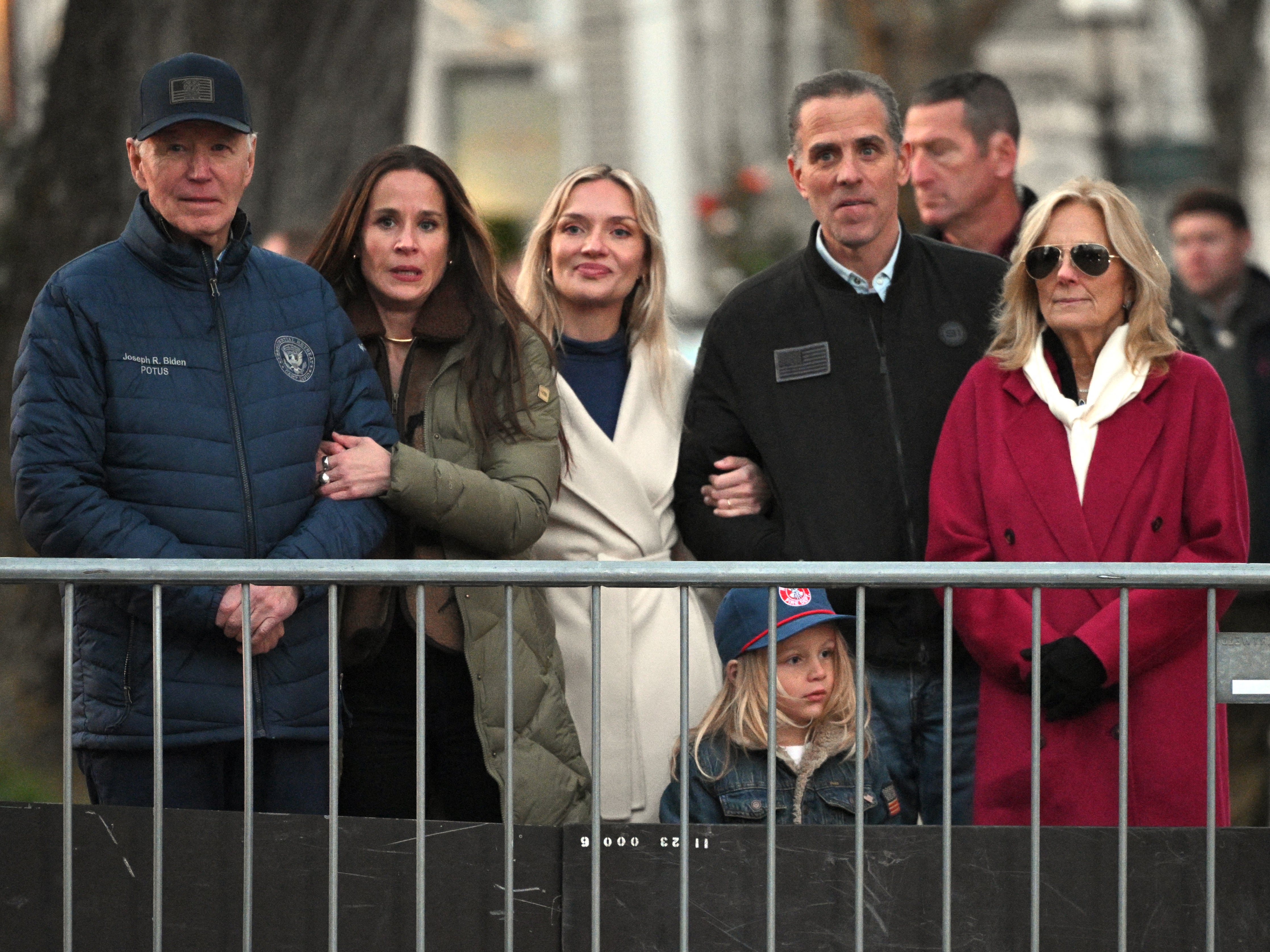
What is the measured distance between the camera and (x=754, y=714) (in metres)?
4.25

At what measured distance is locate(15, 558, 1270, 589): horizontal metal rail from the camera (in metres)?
3.59

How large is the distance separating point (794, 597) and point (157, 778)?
147 cm

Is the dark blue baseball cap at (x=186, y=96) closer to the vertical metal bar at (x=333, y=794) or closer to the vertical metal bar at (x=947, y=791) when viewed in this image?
the vertical metal bar at (x=333, y=794)

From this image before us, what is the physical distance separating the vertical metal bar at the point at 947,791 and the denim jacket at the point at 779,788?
1.23 ft

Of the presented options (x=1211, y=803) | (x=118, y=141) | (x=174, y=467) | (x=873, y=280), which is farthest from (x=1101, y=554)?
(x=118, y=141)

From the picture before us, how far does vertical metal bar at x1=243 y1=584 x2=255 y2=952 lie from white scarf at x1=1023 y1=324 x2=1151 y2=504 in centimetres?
185

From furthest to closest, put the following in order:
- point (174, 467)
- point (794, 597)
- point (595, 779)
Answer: point (794, 597) → point (174, 467) → point (595, 779)

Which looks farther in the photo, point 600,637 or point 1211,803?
point 600,637

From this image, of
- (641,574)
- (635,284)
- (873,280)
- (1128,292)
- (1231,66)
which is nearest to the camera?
(641,574)

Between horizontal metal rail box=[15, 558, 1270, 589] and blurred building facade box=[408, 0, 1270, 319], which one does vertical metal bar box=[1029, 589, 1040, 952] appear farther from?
blurred building facade box=[408, 0, 1270, 319]

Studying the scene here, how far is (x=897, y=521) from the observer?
450 centimetres

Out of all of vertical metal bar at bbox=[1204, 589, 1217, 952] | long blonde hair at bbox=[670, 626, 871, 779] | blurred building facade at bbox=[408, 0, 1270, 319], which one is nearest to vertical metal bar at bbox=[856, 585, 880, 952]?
long blonde hair at bbox=[670, 626, 871, 779]

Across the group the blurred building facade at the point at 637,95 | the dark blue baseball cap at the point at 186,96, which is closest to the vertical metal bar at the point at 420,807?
the dark blue baseball cap at the point at 186,96

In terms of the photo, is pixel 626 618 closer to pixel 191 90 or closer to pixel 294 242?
pixel 191 90
